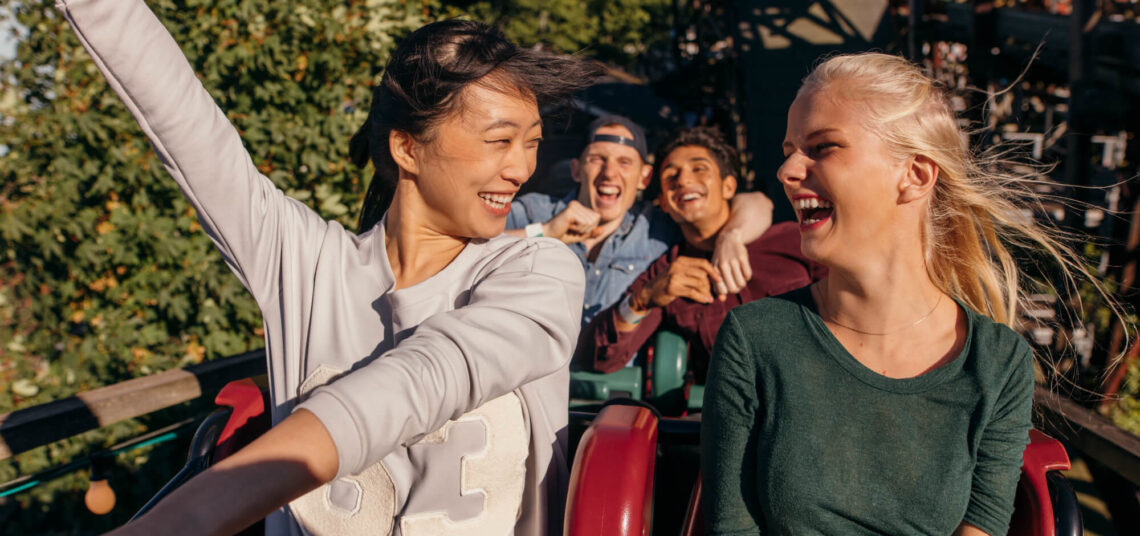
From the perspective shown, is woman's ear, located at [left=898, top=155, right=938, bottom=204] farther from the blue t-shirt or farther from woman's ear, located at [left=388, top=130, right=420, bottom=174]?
the blue t-shirt

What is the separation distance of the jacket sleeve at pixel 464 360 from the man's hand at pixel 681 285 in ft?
4.12

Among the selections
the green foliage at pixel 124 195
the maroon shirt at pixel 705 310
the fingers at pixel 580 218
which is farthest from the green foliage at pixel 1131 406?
the green foliage at pixel 124 195

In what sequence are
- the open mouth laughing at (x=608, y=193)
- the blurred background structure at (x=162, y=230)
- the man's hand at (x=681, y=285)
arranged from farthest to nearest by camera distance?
1. the open mouth laughing at (x=608, y=193)
2. the man's hand at (x=681, y=285)
3. the blurred background structure at (x=162, y=230)

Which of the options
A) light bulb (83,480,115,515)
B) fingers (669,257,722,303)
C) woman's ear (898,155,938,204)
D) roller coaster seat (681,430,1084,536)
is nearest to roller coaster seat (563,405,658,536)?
roller coaster seat (681,430,1084,536)

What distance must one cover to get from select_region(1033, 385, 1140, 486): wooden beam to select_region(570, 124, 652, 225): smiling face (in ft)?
5.26

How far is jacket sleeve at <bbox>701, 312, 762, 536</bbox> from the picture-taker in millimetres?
1362

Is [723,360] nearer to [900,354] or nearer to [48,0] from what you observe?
[900,354]

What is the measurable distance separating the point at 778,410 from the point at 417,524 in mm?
667

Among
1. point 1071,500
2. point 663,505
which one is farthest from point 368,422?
point 1071,500

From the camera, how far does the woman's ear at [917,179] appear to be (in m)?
1.35

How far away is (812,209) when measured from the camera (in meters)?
1.39

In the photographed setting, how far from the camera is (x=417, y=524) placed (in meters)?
1.15

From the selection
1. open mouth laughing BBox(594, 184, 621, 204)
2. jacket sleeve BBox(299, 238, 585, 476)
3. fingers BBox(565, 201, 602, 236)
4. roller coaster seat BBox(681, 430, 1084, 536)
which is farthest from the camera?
open mouth laughing BBox(594, 184, 621, 204)

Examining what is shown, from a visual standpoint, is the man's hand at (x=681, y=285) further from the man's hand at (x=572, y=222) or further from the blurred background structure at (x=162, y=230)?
the blurred background structure at (x=162, y=230)
